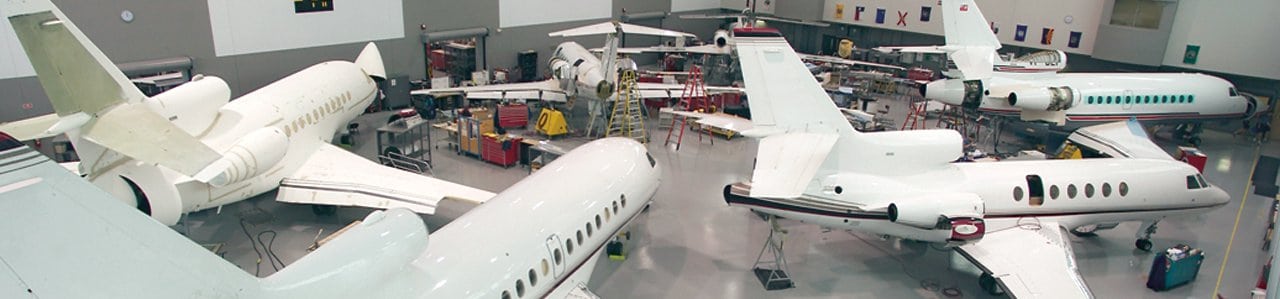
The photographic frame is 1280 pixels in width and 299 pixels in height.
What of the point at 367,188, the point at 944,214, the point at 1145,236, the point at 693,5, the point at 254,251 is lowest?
the point at 254,251

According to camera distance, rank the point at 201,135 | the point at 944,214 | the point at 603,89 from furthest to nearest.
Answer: the point at 603,89
the point at 201,135
the point at 944,214

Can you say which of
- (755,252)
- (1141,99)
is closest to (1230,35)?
(1141,99)

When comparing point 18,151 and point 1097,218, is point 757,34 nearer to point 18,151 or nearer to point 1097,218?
point 1097,218

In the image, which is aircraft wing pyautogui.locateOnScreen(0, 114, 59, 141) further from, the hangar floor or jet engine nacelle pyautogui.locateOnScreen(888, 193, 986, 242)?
jet engine nacelle pyautogui.locateOnScreen(888, 193, 986, 242)

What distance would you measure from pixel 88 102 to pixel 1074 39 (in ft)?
99.9

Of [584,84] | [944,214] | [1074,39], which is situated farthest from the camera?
[1074,39]

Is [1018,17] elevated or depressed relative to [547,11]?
elevated

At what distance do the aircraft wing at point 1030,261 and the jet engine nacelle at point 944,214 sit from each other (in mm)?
497

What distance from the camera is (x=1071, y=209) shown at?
42.9ft

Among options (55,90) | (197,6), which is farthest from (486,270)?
(197,6)

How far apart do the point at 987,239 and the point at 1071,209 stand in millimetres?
2117

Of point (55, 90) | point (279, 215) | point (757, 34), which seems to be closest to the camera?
point (55, 90)

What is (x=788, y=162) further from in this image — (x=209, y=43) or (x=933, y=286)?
(x=209, y=43)

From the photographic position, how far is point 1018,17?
29.1 m
